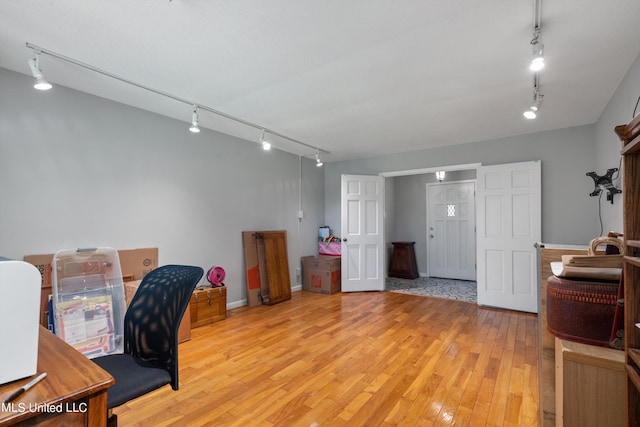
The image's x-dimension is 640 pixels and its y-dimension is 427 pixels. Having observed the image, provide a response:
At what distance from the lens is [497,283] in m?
4.28

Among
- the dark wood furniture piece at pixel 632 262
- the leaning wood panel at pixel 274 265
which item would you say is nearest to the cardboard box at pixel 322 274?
the leaning wood panel at pixel 274 265

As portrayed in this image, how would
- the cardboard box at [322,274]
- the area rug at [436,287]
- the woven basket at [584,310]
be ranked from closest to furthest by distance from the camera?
1. the woven basket at [584,310]
2. the area rug at [436,287]
3. the cardboard box at [322,274]

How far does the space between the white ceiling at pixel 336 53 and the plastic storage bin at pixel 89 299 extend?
1645mm

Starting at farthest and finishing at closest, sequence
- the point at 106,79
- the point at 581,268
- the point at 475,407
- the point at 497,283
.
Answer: the point at 497,283 → the point at 106,79 → the point at 475,407 → the point at 581,268

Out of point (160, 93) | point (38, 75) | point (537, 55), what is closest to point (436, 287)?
point (537, 55)

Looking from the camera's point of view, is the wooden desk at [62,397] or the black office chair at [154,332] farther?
the black office chair at [154,332]

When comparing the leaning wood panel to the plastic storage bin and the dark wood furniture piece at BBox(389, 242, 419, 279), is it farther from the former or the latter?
the dark wood furniture piece at BBox(389, 242, 419, 279)

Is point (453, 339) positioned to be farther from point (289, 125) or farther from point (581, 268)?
point (289, 125)

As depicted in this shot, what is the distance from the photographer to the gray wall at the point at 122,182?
2557 mm

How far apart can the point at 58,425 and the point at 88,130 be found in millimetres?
2981

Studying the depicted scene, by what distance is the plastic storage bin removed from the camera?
8.50 ft

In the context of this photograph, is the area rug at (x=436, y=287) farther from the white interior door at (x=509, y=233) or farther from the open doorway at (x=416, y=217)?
the white interior door at (x=509, y=233)

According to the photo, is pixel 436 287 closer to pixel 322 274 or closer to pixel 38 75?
pixel 322 274

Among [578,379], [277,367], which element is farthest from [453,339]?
[578,379]
